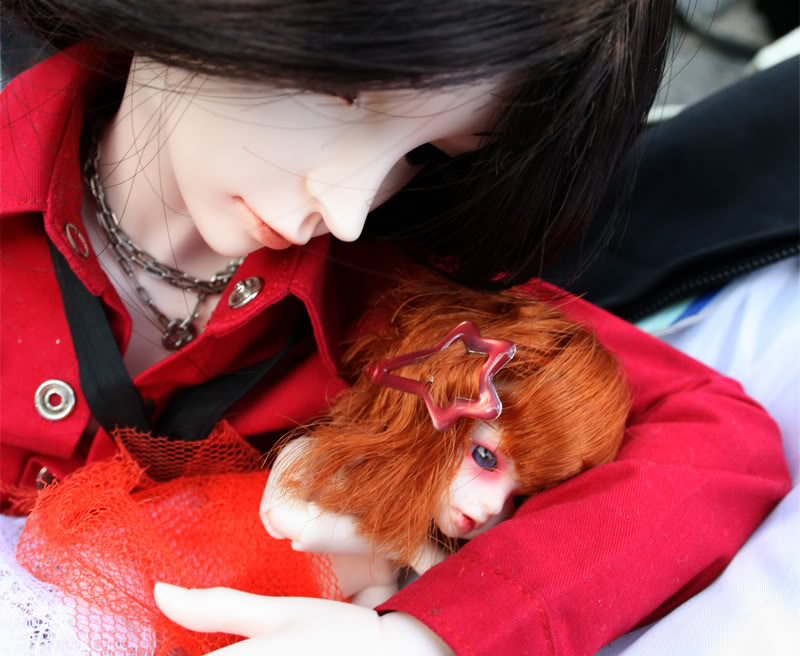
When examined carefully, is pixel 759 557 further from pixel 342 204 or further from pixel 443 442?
pixel 342 204

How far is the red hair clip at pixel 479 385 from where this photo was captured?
0.61 meters

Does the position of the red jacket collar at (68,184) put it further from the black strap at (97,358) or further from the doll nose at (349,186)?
the doll nose at (349,186)

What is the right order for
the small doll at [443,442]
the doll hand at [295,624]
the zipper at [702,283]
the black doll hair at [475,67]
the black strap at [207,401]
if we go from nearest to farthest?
the black doll hair at [475,67]
the doll hand at [295,624]
the small doll at [443,442]
the black strap at [207,401]
the zipper at [702,283]

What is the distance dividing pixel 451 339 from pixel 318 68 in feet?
0.92

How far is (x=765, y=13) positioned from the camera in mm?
2135

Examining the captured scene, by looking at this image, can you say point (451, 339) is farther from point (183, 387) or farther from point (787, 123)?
point (787, 123)

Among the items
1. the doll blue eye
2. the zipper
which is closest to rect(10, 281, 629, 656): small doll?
the doll blue eye

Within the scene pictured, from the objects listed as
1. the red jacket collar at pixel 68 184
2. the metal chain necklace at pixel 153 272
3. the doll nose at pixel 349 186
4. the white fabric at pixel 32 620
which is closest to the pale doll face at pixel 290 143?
the doll nose at pixel 349 186

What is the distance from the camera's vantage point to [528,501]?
28.1 inches

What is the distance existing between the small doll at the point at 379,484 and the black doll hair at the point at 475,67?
83 millimetres

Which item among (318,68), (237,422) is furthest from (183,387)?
(318,68)

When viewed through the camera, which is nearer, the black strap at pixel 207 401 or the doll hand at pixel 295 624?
the doll hand at pixel 295 624

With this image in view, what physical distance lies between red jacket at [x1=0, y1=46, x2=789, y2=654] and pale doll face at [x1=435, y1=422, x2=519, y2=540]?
28 mm

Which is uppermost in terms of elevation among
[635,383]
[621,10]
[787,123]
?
[621,10]
